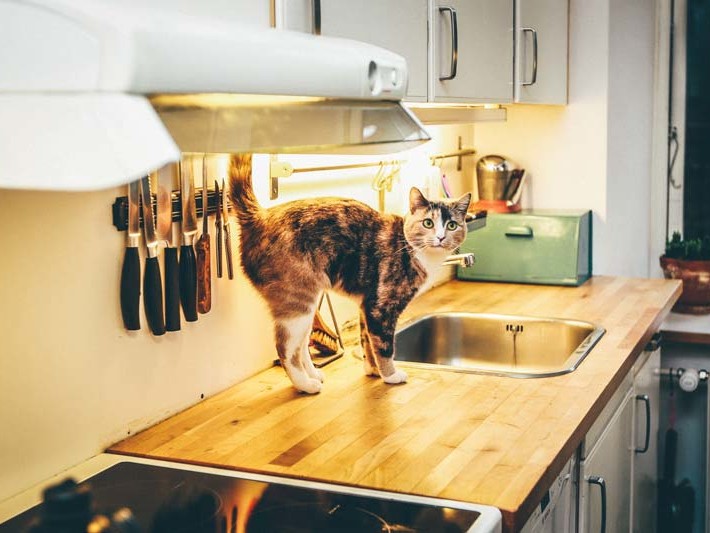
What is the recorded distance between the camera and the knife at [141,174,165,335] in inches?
66.9


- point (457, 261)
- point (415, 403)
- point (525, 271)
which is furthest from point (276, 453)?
point (525, 271)

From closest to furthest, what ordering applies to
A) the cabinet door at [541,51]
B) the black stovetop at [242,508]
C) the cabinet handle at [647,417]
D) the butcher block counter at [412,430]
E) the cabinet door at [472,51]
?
1. the black stovetop at [242,508]
2. the butcher block counter at [412,430]
3. the cabinet door at [472,51]
4. the cabinet handle at [647,417]
5. the cabinet door at [541,51]

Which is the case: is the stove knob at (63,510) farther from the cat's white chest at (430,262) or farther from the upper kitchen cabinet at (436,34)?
the cat's white chest at (430,262)

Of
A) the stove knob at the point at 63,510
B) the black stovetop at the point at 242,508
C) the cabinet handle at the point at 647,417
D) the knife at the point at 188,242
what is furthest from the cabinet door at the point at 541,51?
the stove knob at the point at 63,510

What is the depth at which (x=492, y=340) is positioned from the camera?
2.78m

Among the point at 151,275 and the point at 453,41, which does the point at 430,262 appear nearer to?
the point at 453,41

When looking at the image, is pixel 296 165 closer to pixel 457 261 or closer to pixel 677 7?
pixel 457 261

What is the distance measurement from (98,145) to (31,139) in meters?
0.08

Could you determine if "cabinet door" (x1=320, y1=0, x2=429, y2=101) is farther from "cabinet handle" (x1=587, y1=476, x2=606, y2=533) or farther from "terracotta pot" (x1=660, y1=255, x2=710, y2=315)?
"terracotta pot" (x1=660, y1=255, x2=710, y2=315)

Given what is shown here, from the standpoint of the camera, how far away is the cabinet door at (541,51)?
111 inches

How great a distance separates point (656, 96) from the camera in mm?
3961

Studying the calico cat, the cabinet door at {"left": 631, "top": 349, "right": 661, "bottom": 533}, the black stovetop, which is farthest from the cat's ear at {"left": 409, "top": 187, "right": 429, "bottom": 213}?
the cabinet door at {"left": 631, "top": 349, "right": 661, "bottom": 533}

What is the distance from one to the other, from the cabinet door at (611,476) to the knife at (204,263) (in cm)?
84

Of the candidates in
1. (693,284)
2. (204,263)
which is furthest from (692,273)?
(204,263)
